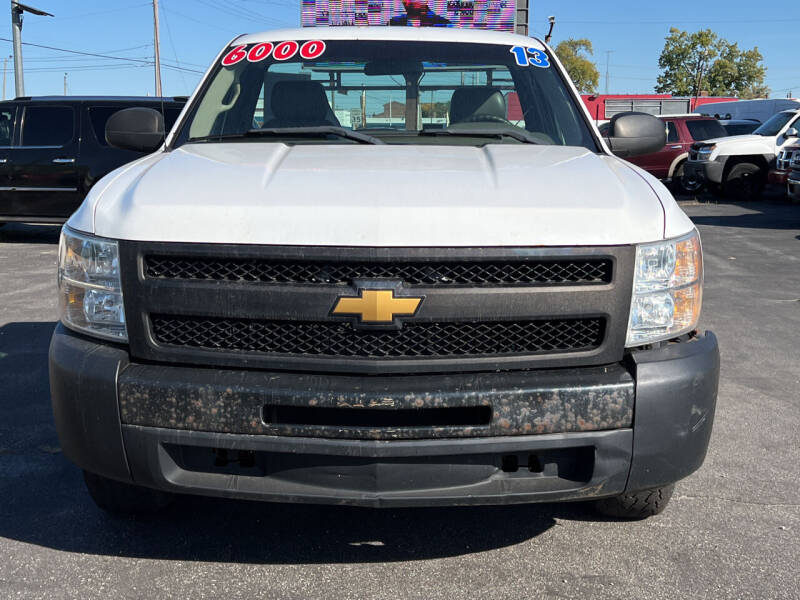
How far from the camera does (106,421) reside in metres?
2.55

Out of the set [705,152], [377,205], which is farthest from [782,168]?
[377,205]

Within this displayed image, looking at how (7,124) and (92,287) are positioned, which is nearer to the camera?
(92,287)

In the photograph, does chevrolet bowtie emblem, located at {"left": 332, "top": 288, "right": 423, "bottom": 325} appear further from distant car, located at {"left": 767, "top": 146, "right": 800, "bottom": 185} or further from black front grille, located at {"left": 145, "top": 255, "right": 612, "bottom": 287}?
distant car, located at {"left": 767, "top": 146, "right": 800, "bottom": 185}

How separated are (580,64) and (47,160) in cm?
7899

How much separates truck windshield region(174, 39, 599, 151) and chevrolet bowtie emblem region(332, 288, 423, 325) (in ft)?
4.81

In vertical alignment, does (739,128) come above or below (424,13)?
below

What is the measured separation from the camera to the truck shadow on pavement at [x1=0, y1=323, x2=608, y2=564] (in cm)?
301

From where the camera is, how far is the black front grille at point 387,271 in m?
2.48

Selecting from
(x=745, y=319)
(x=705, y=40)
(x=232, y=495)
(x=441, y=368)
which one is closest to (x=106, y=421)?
(x=232, y=495)

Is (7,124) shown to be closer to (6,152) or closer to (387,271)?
(6,152)

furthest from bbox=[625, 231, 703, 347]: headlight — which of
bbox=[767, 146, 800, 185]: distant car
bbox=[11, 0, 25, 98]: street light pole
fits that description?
bbox=[11, 0, 25, 98]: street light pole

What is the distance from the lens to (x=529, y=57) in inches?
164

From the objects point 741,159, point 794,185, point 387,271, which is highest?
point 387,271

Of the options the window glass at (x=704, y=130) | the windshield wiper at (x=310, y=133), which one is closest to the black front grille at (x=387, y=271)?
the windshield wiper at (x=310, y=133)
